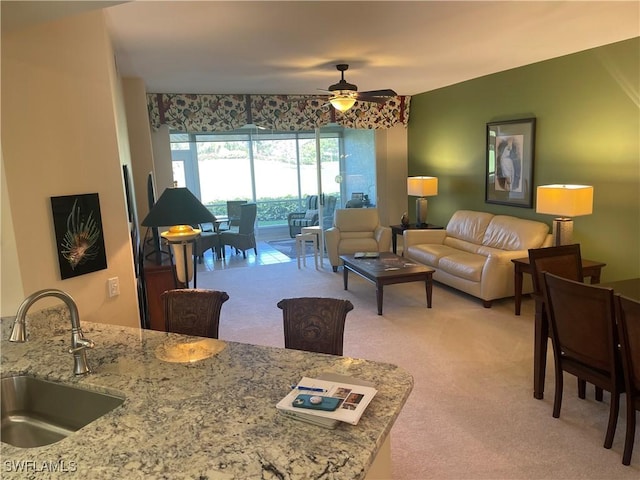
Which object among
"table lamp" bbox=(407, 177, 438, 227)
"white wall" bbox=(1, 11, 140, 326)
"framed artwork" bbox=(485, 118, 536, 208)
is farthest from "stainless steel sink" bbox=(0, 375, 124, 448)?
"table lamp" bbox=(407, 177, 438, 227)

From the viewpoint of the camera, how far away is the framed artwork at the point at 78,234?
2369mm

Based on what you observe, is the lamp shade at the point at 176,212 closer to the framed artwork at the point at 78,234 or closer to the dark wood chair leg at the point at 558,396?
the framed artwork at the point at 78,234

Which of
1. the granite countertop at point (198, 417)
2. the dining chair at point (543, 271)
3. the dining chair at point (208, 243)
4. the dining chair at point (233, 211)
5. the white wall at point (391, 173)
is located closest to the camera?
the granite countertop at point (198, 417)

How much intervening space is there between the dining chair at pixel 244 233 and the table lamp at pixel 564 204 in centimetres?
486

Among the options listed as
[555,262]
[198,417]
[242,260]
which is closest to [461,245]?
[555,262]

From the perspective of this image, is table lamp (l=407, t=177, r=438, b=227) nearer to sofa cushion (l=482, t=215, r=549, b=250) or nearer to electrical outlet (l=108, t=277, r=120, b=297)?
sofa cushion (l=482, t=215, r=549, b=250)

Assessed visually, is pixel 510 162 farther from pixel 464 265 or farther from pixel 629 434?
pixel 629 434

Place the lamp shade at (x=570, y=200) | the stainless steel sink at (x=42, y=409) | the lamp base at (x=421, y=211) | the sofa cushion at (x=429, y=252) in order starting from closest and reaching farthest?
the stainless steel sink at (x=42, y=409) < the lamp shade at (x=570, y=200) < the sofa cushion at (x=429, y=252) < the lamp base at (x=421, y=211)

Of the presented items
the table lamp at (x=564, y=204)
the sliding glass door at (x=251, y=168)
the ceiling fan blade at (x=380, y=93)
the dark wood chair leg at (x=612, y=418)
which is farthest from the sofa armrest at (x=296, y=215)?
the dark wood chair leg at (x=612, y=418)

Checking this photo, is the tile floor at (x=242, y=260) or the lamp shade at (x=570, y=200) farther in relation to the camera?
the tile floor at (x=242, y=260)

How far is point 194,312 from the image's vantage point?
2.43m

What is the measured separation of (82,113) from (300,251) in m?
4.81

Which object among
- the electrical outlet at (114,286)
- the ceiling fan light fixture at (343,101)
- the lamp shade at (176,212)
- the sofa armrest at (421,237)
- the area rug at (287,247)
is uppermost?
the ceiling fan light fixture at (343,101)

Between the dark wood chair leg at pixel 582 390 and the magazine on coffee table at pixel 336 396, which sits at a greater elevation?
the magazine on coffee table at pixel 336 396
